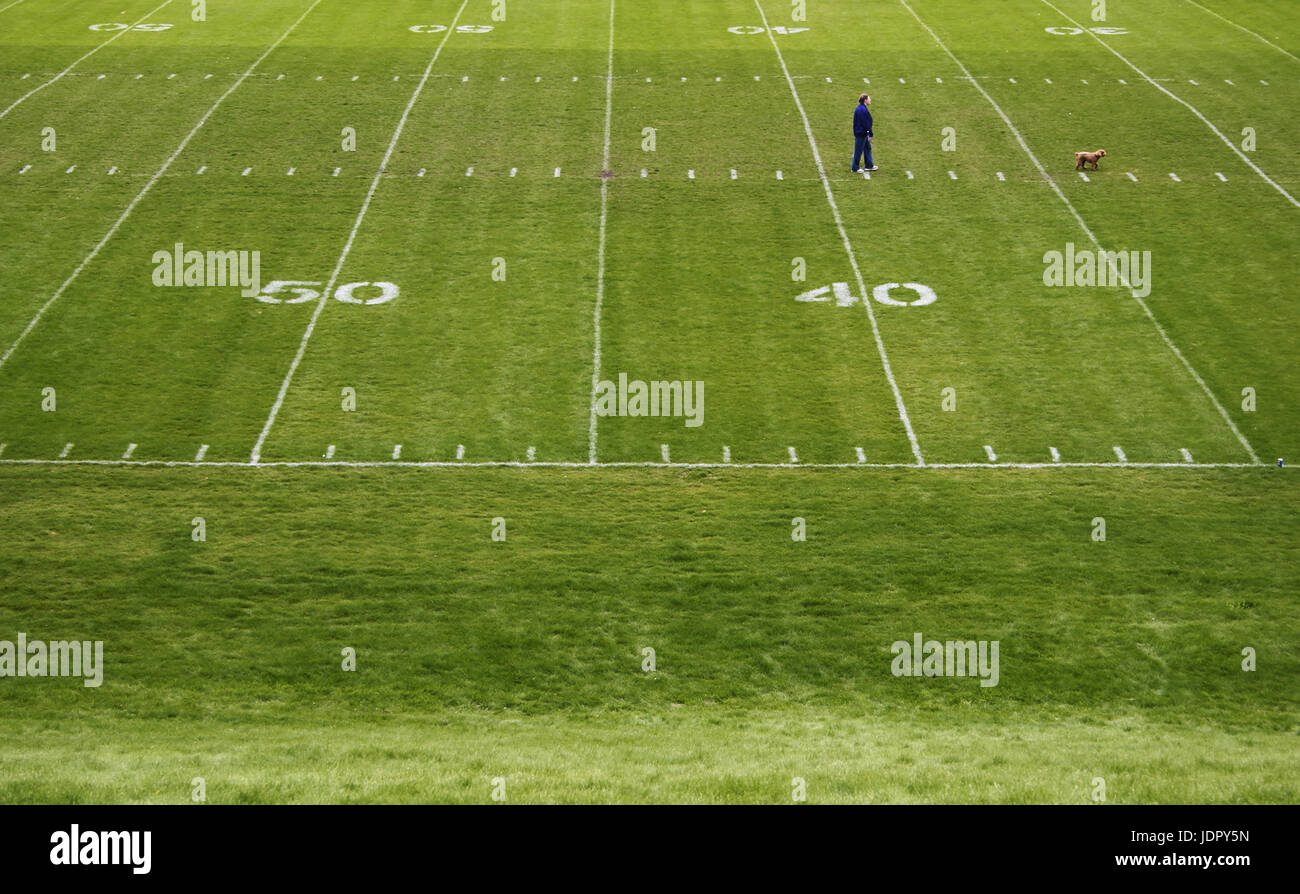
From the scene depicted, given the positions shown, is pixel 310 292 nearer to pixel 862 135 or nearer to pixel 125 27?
pixel 862 135

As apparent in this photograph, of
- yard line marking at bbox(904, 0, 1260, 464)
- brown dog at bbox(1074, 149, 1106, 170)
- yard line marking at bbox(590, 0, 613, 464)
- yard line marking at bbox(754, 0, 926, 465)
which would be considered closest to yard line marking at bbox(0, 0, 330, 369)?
yard line marking at bbox(590, 0, 613, 464)

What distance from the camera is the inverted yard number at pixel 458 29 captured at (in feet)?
187

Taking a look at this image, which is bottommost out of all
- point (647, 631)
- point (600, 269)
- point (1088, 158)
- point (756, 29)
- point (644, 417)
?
point (644, 417)

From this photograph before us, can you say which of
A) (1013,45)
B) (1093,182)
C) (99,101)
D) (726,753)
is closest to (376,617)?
(726,753)

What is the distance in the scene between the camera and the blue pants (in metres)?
43.1

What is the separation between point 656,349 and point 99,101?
26.3m

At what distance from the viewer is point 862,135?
42.8m

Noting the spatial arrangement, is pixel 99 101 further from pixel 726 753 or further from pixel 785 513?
pixel 726 753

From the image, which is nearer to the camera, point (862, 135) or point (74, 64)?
point (862, 135)

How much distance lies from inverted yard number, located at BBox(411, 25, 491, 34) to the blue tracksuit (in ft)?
65.0

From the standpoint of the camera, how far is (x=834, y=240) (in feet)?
127

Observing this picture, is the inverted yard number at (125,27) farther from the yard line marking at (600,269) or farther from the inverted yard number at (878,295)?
the inverted yard number at (878,295)

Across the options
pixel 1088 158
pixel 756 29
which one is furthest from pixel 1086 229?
pixel 756 29

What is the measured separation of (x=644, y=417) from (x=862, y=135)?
16.2 meters
